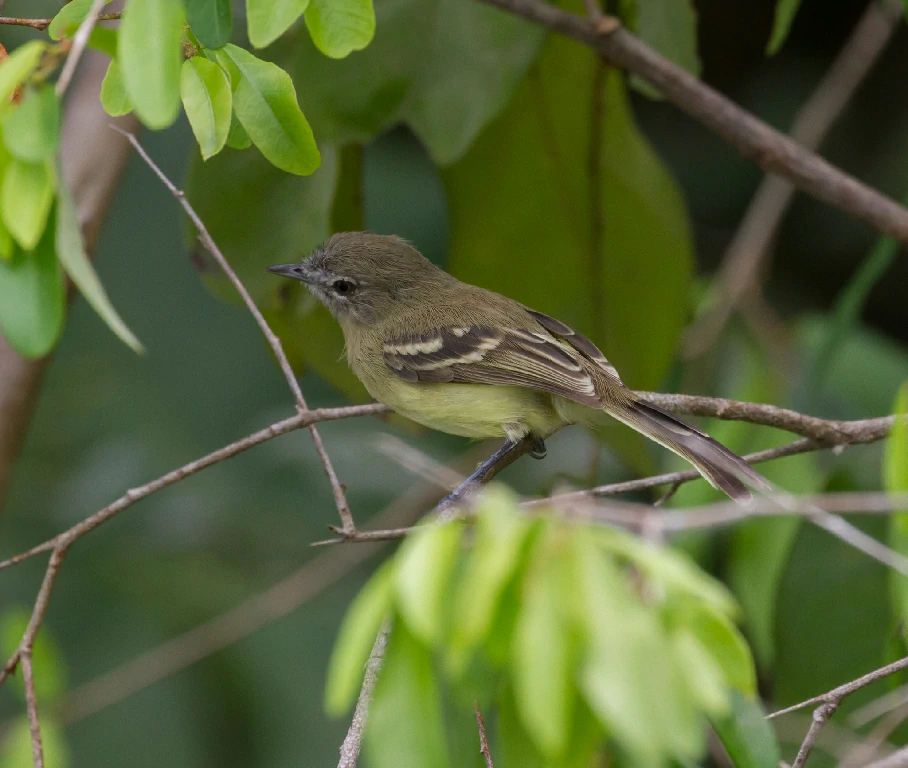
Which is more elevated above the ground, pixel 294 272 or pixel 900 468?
pixel 900 468

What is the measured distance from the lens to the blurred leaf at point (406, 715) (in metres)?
1.31

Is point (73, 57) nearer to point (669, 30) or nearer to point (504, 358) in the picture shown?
point (504, 358)

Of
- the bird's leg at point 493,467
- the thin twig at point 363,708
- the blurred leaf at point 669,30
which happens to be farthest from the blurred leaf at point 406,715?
the blurred leaf at point 669,30

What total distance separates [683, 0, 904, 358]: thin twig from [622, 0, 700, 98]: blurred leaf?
104 centimetres

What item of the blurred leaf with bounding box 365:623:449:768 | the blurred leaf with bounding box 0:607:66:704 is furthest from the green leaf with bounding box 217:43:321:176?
the blurred leaf with bounding box 0:607:66:704

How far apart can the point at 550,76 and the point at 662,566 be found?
3.10 meters

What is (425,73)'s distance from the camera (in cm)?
338

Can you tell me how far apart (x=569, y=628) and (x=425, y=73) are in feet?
8.36

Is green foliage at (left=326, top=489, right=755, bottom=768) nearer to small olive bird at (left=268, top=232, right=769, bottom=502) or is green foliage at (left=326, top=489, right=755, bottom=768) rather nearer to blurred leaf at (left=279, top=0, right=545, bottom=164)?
small olive bird at (left=268, top=232, right=769, bottom=502)

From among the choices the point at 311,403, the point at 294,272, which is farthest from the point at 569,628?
the point at 311,403

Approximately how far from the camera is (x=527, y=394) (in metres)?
3.28

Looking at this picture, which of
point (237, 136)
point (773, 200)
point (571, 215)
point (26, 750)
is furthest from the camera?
point (773, 200)

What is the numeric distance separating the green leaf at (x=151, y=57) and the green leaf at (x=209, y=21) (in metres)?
0.34

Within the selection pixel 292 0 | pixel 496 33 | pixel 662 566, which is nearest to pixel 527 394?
pixel 496 33
